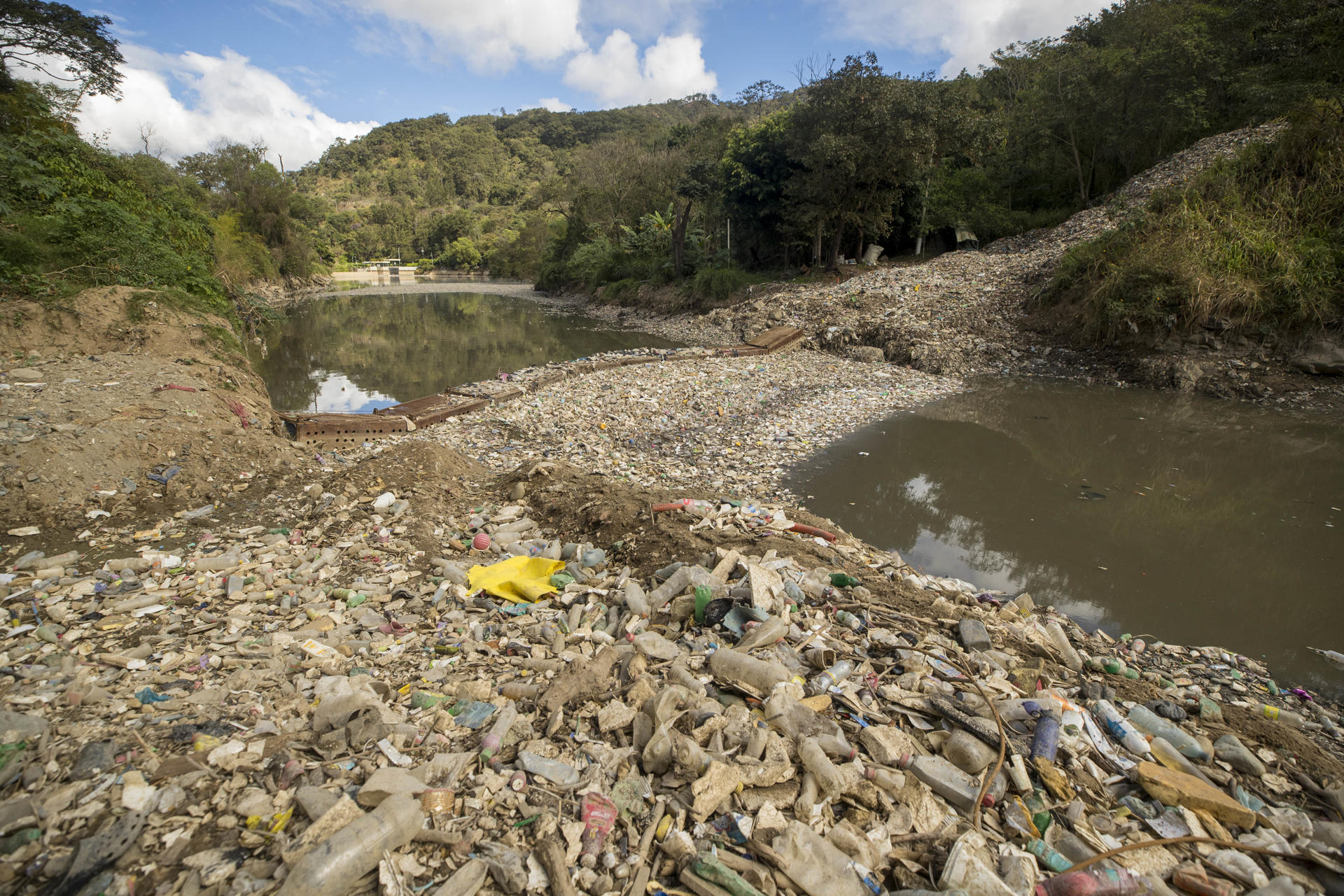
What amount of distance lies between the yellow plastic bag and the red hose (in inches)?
74.8

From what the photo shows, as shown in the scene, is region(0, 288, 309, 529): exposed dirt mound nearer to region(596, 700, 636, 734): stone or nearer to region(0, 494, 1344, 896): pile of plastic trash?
region(0, 494, 1344, 896): pile of plastic trash

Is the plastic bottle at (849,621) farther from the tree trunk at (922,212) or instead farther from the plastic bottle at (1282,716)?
the tree trunk at (922,212)

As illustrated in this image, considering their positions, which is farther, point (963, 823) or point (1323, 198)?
point (1323, 198)

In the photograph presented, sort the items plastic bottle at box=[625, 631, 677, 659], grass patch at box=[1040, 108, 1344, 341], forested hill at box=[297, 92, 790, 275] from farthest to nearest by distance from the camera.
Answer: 1. forested hill at box=[297, 92, 790, 275]
2. grass patch at box=[1040, 108, 1344, 341]
3. plastic bottle at box=[625, 631, 677, 659]

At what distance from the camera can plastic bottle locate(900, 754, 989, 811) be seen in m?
2.19

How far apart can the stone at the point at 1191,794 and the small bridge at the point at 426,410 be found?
7.86 metres

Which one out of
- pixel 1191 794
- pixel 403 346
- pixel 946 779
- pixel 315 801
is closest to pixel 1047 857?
pixel 946 779

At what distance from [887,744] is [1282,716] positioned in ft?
8.09

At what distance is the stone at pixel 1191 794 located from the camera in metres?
2.14

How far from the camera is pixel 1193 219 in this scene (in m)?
11.1

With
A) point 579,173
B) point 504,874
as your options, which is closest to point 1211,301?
point 504,874

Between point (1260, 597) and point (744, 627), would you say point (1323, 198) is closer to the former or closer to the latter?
point (1260, 597)

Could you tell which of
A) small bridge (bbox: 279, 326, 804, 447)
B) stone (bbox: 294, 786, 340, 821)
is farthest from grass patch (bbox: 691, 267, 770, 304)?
stone (bbox: 294, 786, 340, 821)

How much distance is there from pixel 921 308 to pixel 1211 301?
5.20 meters
